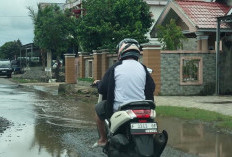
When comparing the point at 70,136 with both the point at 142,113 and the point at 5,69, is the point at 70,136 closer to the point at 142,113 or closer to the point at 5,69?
the point at 142,113

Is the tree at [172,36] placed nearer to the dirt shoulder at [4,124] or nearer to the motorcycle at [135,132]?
the dirt shoulder at [4,124]

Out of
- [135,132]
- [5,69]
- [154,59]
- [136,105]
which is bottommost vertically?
[5,69]

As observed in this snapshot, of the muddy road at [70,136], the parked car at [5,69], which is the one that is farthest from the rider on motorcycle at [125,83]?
Answer: the parked car at [5,69]

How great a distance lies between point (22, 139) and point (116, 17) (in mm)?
15574

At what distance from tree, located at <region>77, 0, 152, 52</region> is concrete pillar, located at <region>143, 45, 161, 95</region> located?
187 inches

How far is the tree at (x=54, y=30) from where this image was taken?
1367 inches

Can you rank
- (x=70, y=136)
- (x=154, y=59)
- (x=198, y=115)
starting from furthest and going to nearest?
(x=154, y=59) → (x=198, y=115) → (x=70, y=136)

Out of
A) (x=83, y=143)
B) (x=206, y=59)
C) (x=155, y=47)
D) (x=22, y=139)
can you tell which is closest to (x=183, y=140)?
(x=83, y=143)

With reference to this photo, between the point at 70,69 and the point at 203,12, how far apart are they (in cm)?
1046

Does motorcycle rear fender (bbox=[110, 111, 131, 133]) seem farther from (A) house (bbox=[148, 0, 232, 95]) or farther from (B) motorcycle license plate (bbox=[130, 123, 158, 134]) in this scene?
(A) house (bbox=[148, 0, 232, 95])

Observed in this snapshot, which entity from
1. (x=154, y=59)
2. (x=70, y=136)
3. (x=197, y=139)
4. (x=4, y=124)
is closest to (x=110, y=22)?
(x=154, y=59)

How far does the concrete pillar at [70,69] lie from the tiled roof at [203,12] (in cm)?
960

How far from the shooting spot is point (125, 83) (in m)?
5.18

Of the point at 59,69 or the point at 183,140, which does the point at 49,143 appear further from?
the point at 59,69
